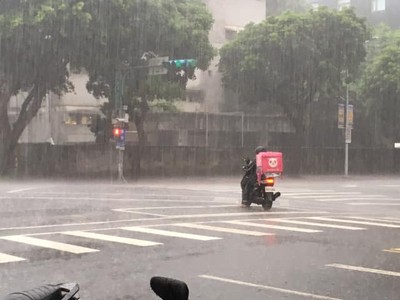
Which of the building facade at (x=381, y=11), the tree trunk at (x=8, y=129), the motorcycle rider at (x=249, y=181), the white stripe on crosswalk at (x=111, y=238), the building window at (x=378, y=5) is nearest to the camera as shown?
the white stripe on crosswalk at (x=111, y=238)

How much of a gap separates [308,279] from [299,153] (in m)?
37.7

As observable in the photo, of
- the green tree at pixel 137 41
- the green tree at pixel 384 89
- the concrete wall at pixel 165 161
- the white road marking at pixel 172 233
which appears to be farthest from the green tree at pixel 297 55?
the white road marking at pixel 172 233

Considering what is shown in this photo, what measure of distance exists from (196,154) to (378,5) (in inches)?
1497

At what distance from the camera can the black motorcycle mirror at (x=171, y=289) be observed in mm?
2697

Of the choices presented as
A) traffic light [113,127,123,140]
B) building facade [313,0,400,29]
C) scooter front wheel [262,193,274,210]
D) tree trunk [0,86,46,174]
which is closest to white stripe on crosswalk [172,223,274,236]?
scooter front wheel [262,193,274,210]

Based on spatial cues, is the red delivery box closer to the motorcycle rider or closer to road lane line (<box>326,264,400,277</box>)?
the motorcycle rider

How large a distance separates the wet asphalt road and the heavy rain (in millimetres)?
47

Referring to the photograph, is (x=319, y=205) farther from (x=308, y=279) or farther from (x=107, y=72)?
(x=107, y=72)

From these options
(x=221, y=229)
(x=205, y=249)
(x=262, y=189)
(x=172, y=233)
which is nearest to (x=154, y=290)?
(x=205, y=249)

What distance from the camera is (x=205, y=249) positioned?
33.1 ft

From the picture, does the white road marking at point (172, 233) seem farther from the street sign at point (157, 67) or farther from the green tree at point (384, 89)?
the green tree at point (384, 89)

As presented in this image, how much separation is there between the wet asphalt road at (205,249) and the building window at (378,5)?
54749mm

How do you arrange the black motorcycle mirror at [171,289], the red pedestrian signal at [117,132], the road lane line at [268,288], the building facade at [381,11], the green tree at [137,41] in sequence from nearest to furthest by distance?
the black motorcycle mirror at [171,289] → the road lane line at [268,288] → the green tree at [137,41] → the red pedestrian signal at [117,132] → the building facade at [381,11]

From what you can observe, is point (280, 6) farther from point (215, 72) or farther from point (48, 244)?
point (48, 244)
